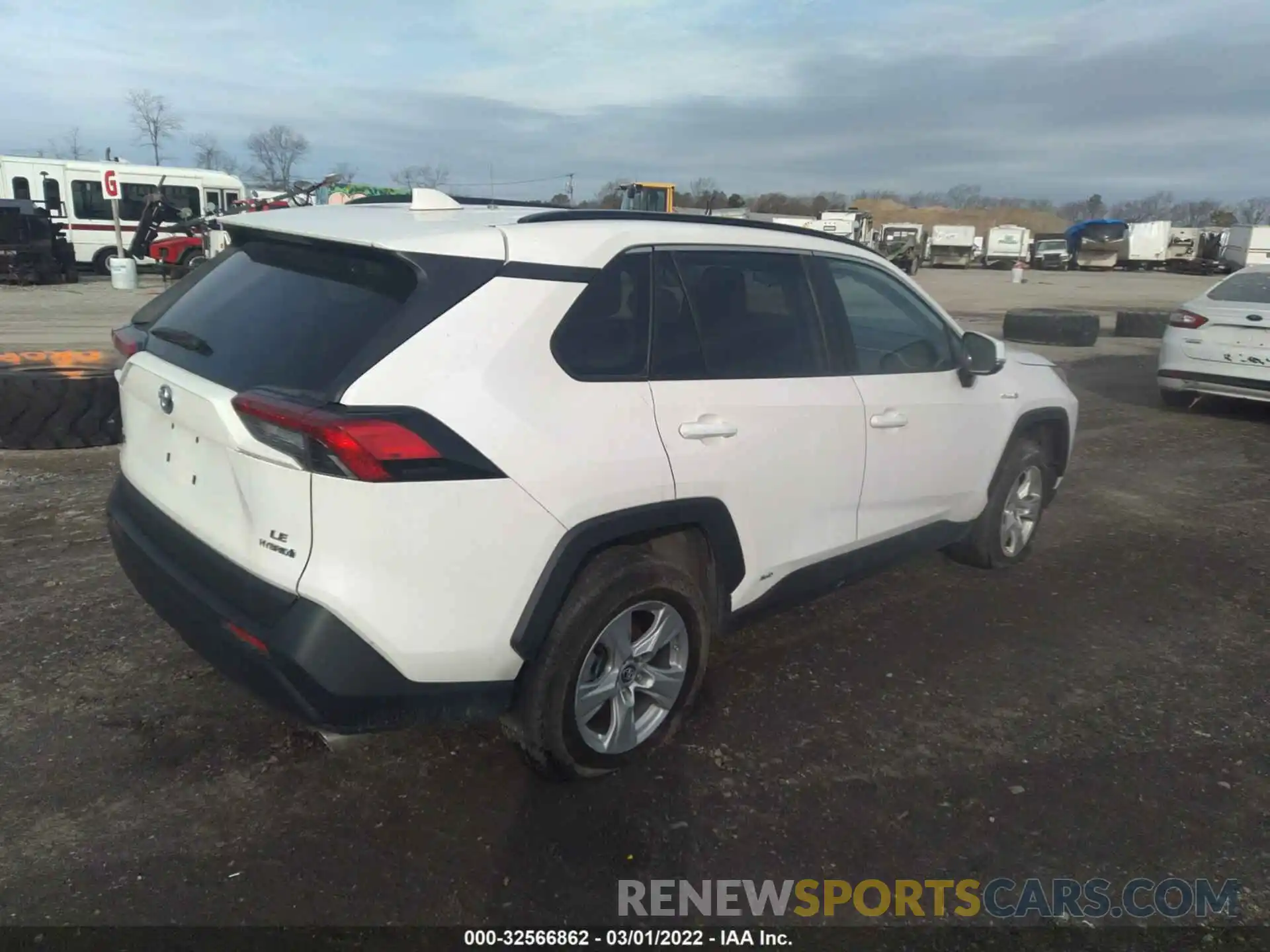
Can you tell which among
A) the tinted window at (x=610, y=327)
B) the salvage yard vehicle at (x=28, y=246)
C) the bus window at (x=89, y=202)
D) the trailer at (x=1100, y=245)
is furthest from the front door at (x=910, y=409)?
the trailer at (x=1100, y=245)

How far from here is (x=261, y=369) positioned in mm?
2545

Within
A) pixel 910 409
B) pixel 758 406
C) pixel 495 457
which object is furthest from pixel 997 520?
pixel 495 457

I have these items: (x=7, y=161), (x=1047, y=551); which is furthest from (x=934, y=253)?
(x=1047, y=551)

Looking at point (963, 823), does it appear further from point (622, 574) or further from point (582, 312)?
point (582, 312)

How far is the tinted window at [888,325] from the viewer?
12.2ft

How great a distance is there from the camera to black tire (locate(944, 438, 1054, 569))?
4.65 metres

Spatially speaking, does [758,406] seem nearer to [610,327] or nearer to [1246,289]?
[610,327]

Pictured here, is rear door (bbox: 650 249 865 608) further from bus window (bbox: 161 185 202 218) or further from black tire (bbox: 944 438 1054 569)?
bus window (bbox: 161 185 202 218)

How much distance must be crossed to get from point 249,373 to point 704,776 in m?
1.96

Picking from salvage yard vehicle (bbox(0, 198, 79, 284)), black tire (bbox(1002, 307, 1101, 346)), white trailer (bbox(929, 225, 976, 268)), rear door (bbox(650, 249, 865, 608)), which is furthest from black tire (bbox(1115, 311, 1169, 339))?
white trailer (bbox(929, 225, 976, 268))

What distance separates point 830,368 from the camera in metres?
3.50

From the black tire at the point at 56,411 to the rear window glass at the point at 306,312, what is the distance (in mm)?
3812

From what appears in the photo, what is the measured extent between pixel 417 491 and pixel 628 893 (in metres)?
1.30

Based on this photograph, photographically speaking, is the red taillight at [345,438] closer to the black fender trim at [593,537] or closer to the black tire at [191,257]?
the black fender trim at [593,537]
